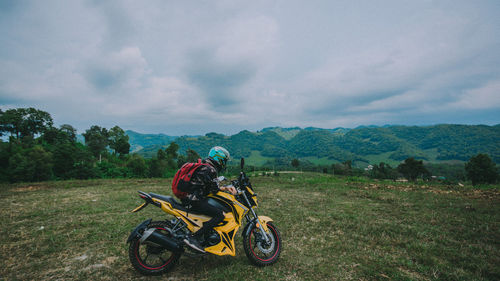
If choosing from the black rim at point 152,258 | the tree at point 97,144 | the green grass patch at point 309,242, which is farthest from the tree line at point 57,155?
the black rim at point 152,258

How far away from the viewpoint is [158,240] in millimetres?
3629

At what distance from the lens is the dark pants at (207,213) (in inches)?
157

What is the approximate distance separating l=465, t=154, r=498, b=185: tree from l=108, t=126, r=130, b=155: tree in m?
77.2

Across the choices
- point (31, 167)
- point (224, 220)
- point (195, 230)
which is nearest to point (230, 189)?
point (224, 220)

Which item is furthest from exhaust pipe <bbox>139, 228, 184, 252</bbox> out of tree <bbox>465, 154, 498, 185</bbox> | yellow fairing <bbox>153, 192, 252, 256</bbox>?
tree <bbox>465, 154, 498, 185</bbox>

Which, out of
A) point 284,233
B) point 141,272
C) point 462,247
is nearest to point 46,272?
point 141,272

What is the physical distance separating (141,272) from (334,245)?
14.8 ft

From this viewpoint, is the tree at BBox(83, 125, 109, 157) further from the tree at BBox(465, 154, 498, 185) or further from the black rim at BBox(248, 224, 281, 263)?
the tree at BBox(465, 154, 498, 185)

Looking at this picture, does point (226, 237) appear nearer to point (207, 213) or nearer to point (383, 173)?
point (207, 213)

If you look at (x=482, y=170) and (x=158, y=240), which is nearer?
(x=158, y=240)

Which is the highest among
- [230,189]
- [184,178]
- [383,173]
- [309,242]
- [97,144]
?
[97,144]

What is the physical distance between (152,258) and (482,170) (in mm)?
48484

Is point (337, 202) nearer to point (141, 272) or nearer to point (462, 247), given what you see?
point (462, 247)

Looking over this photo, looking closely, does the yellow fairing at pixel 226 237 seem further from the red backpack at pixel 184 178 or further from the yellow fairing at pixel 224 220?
the red backpack at pixel 184 178
